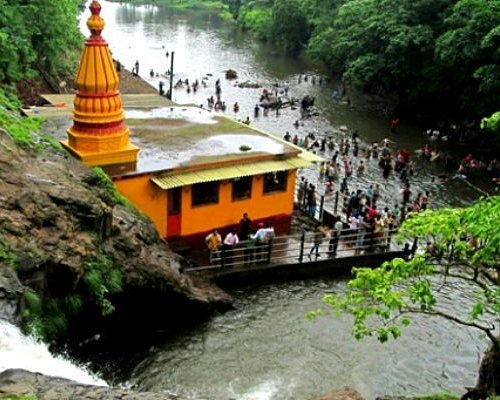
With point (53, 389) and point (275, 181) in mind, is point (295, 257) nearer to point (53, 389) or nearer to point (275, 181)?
point (275, 181)

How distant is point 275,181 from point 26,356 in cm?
1431

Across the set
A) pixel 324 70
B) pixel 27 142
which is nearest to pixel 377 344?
pixel 27 142

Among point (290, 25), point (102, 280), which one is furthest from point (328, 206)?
point (290, 25)

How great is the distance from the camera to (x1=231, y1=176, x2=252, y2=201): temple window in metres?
24.0

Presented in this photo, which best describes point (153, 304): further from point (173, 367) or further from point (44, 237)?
point (44, 237)

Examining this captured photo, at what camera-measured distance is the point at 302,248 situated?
906 inches

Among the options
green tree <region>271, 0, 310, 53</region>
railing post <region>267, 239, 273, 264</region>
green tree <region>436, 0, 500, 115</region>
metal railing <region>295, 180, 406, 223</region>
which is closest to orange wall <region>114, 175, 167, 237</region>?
railing post <region>267, 239, 273, 264</region>

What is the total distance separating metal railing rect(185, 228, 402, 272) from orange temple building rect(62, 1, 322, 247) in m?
1.46

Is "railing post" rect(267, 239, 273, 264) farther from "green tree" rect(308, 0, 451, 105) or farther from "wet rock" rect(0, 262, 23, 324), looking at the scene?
"green tree" rect(308, 0, 451, 105)

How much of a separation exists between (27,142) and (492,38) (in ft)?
96.6

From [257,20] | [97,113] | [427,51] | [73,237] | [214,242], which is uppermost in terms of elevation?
[97,113]

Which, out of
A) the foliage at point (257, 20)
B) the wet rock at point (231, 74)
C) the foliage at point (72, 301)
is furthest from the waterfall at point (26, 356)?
the foliage at point (257, 20)

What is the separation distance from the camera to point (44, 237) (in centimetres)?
1496

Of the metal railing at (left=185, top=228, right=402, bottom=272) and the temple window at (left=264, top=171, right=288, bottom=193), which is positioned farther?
the temple window at (left=264, top=171, right=288, bottom=193)
